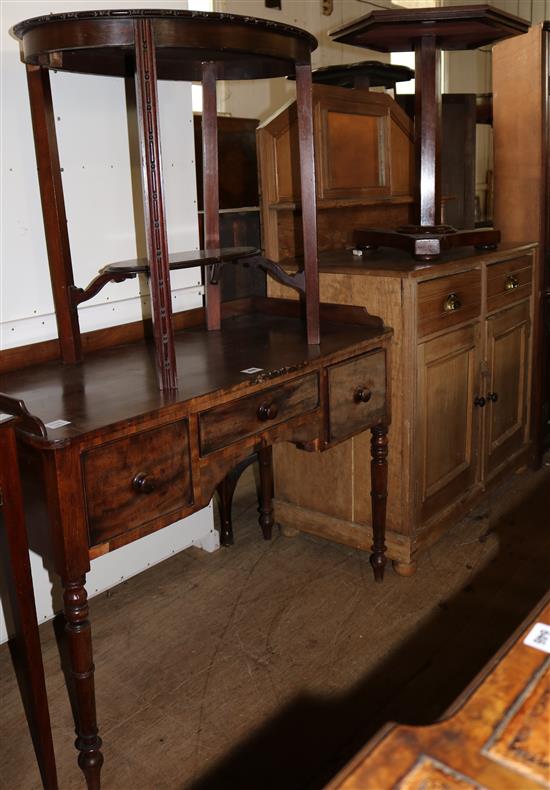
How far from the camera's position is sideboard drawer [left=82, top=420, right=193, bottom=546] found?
1.67m

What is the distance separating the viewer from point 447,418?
9.63 feet

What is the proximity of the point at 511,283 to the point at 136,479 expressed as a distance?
2.05 metres

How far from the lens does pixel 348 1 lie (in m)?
6.71

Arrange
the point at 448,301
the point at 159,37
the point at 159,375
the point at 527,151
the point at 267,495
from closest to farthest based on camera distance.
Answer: the point at 159,37, the point at 159,375, the point at 448,301, the point at 267,495, the point at 527,151

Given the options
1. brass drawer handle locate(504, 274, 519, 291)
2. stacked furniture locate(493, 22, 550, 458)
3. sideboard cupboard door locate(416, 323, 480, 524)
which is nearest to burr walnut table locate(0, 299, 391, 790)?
sideboard cupboard door locate(416, 323, 480, 524)

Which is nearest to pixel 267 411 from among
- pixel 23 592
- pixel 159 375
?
pixel 159 375


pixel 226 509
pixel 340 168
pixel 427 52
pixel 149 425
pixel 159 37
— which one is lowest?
pixel 226 509

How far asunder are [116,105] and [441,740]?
2.19 meters

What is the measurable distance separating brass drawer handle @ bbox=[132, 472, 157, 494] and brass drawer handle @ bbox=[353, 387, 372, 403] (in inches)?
33.9

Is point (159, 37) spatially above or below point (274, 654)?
above

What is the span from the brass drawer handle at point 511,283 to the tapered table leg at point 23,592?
2221mm

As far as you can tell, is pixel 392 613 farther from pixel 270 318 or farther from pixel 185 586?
pixel 270 318

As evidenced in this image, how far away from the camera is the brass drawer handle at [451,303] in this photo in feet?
9.05

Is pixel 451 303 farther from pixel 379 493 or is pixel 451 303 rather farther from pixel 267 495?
pixel 267 495
